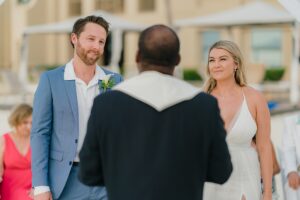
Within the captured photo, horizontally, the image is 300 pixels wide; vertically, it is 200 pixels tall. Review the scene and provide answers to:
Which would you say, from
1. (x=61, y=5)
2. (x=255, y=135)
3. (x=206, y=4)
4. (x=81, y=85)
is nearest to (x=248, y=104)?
(x=255, y=135)

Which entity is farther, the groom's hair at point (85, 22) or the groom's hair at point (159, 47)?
the groom's hair at point (85, 22)

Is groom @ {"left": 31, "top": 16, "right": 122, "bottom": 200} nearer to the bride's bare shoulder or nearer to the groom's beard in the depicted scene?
the groom's beard

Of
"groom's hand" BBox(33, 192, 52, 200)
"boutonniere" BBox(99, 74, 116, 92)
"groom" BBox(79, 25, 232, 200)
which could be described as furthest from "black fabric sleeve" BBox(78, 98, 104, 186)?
"boutonniere" BBox(99, 74, 116, 92)

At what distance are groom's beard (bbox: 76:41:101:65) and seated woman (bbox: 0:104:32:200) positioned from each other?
1.35m

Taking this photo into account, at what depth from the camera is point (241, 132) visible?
11.6 ft

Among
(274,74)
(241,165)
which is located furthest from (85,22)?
(274,74)

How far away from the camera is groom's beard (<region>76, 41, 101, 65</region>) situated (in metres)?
3.26

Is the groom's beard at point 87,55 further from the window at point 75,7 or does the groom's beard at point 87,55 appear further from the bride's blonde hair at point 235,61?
the window at point 75,7

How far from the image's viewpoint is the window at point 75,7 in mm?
30891

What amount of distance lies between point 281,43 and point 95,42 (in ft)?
71.9

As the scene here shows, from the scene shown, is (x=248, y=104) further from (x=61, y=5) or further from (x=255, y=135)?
(x=61, y=5)

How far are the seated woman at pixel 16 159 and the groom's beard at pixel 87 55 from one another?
1.35 m

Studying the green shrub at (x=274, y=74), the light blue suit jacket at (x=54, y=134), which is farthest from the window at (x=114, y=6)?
the light blue suit jacket at (x=54, y=134)

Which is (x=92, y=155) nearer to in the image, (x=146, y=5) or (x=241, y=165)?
(x=241, y=165)
